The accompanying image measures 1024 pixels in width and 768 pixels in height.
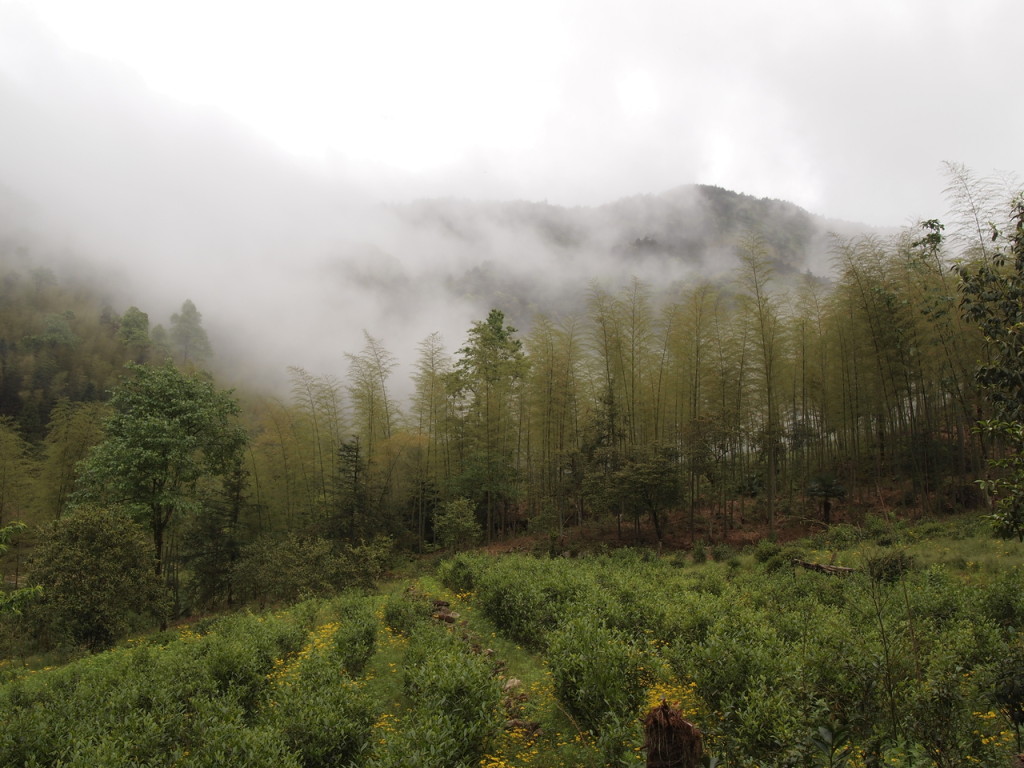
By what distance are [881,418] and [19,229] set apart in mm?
106720

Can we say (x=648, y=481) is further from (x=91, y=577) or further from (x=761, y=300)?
(x=91, y=577)

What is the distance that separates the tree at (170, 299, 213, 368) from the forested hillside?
38.7 m

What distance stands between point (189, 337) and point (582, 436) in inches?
2376

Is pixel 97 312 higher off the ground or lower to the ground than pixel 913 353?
higher

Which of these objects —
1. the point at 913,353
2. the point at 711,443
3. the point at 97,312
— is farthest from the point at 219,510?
the point at 97,312

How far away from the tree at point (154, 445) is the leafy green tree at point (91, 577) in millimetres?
1745

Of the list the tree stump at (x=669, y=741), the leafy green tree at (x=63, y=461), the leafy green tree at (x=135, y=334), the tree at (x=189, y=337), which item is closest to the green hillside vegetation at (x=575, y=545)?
the leafy green tree at (x=63, y=461)

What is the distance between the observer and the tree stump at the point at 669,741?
8.49ft

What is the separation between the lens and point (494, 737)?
17.3 ft

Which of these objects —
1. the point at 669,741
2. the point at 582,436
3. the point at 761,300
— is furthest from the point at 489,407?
the point at 669,741

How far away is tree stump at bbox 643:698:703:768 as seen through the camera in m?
2.59

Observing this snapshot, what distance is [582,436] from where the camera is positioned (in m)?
21.8

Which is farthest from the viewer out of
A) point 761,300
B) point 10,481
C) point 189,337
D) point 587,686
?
point 189,337

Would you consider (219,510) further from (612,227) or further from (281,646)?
(612,227)
